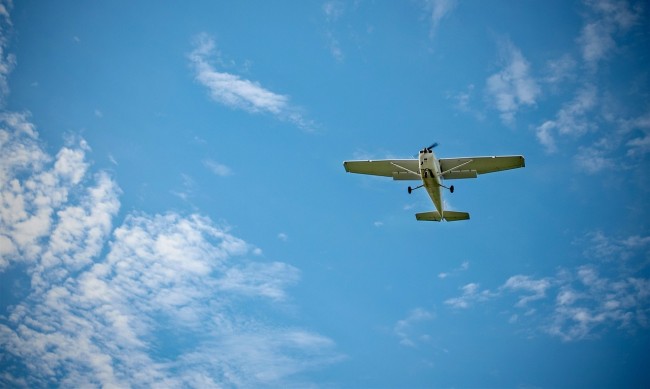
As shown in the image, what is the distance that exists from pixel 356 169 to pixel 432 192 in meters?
6.37

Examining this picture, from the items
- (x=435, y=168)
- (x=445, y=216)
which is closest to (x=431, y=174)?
(x=435, y=168)

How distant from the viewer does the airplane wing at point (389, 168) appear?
44.5m

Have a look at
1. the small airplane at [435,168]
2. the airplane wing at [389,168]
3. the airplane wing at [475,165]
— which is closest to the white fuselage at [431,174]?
the small airplane at [435,168]

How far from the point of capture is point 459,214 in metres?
45.7

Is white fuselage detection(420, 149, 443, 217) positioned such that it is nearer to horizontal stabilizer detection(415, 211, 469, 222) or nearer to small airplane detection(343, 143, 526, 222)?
small airplane detection(343, 143, 526, 222)

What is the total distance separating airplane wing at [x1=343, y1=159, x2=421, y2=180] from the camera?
146ft

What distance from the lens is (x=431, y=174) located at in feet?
135

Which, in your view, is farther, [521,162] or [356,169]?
[356,169]

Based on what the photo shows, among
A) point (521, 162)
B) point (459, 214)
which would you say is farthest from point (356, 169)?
point (521, 162)

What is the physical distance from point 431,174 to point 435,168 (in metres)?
0.50

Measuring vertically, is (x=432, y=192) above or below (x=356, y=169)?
below

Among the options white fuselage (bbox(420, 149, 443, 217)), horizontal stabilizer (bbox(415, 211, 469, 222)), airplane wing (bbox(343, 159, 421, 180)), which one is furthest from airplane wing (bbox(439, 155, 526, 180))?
horizontal stabilizer (bbox(415, 211, 469, 222))

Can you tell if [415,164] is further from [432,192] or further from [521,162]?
[521,162]

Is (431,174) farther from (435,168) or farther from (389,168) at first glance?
(389,168)
